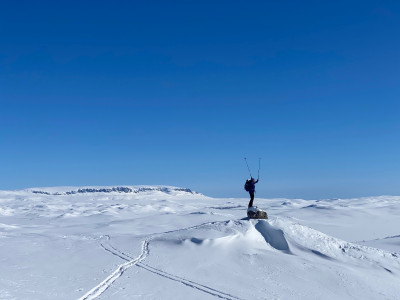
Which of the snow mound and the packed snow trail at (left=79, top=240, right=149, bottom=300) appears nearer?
the packed snow trail at (left=79, top=240, right=149, bottom=300)

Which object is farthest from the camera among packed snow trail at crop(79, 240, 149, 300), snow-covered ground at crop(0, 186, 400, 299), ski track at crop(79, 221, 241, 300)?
snow-covered ground at crop(0, 186, 400, 299)

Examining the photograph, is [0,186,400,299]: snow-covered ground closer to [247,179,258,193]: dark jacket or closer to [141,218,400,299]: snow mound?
[141,218,400,299]: snow mound

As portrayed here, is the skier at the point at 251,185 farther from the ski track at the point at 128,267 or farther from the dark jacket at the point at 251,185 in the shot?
the ski track at the point at 128,267

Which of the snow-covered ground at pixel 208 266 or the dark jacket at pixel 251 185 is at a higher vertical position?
the dark jacket at pixel 251 185

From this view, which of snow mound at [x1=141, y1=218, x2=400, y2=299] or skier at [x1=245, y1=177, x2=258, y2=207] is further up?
skier at [x1=245, y1=177, x2=258, y2=207]

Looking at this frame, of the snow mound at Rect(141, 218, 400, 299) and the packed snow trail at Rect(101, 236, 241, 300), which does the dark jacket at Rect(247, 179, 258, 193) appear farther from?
the packed snow trail at Rect(101, 236, 241, 300)

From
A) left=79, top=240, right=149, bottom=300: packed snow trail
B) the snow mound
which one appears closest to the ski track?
left=79, top=240, right=149, bottom=300: packed snow trail

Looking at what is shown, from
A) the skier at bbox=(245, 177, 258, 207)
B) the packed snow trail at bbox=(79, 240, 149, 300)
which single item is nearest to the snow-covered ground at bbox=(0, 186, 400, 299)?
the packed snow trail at bbox=(79, 240, 149, 300)

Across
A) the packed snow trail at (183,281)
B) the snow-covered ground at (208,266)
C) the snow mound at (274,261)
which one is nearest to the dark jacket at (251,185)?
the snow mound at (274,261)

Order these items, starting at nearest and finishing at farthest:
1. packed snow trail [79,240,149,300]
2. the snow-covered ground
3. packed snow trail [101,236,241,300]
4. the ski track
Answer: packed snow trail [79,240,149,300] → the ski track → packed snow trail [101,236,241,300] → the snow-covered ground

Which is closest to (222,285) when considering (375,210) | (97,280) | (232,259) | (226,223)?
(232,259)

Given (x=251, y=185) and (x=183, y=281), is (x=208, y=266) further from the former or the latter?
(x=251, y=185)

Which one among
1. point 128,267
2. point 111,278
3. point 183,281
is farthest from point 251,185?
point 111,278

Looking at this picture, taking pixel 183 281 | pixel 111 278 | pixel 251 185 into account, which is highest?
pixel 251 185
